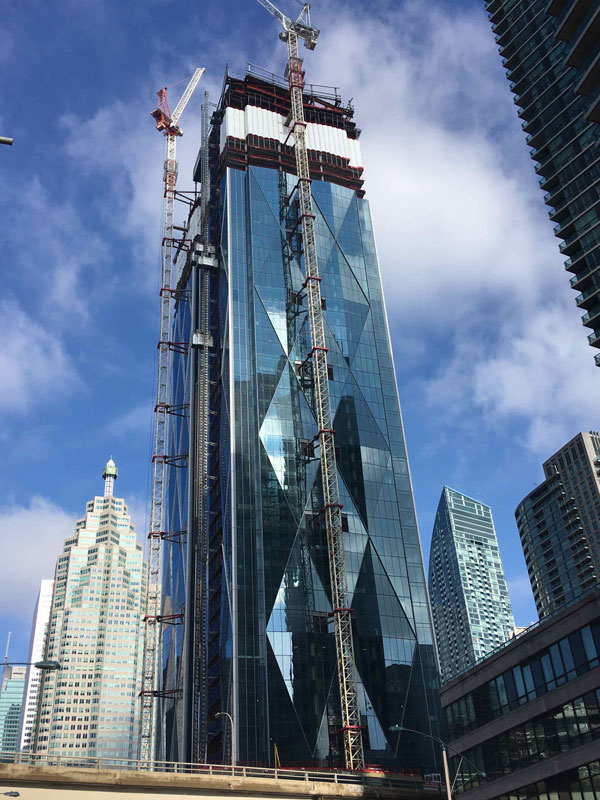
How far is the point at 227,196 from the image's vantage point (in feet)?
462

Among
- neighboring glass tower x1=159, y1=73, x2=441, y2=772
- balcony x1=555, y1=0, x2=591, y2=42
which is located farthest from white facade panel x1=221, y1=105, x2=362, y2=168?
balcony x1=555, y1=0, x2=591, y2=42

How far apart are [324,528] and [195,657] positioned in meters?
31.9

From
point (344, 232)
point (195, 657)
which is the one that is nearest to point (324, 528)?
point (195, 657)

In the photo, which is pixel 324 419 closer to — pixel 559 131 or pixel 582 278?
pixel 582 278

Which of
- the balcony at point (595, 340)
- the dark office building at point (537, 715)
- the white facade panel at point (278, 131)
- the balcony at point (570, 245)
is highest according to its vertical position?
the white facade panel at point (278, 131)

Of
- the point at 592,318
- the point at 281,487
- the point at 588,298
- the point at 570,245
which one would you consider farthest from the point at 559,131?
the point at 281,487

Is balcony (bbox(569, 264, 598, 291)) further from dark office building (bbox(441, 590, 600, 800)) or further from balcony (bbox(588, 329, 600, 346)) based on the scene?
dark office building (bbox(441, 590, 600, 800))

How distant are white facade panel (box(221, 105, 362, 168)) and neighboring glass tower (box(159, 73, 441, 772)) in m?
0.32

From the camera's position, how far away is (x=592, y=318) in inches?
4513

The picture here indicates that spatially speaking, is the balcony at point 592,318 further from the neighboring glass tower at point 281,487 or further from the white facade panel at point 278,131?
the white facade panel at point 278,131

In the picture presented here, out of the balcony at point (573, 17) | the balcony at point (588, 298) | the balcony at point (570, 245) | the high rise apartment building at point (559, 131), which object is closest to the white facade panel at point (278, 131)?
the high rise apartment building at point (559, 131)

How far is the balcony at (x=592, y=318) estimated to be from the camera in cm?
11322

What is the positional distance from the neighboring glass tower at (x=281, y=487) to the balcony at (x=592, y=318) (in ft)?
100

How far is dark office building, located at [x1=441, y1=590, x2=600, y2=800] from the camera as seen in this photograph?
51.7 metres
